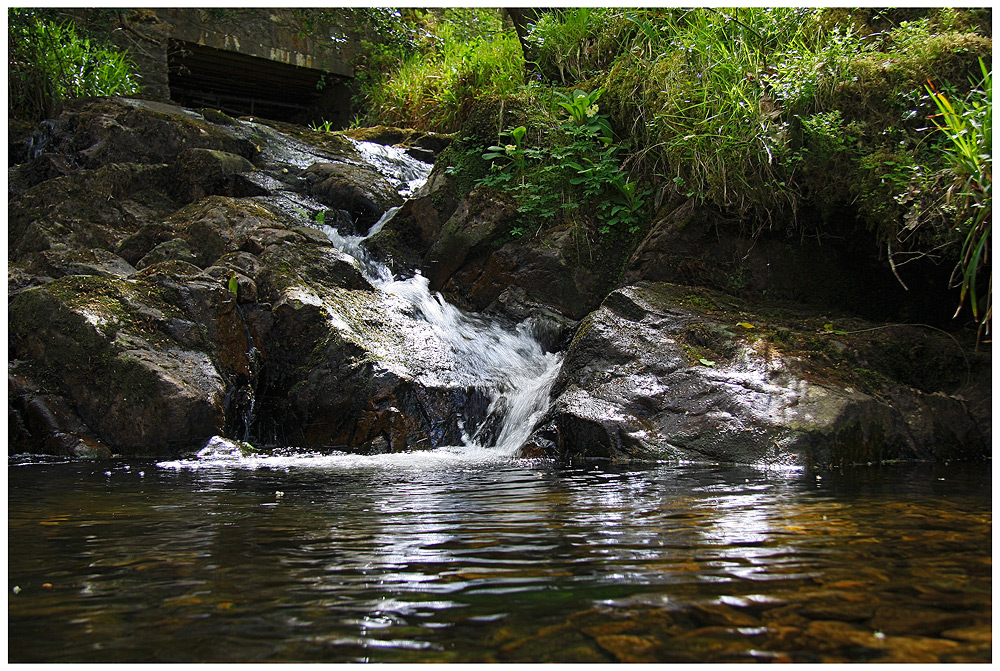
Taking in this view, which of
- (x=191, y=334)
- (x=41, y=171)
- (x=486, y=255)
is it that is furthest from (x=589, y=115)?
(x=41, y=171)

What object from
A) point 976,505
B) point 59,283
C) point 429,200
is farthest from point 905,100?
point 59,283

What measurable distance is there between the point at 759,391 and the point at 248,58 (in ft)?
40.1

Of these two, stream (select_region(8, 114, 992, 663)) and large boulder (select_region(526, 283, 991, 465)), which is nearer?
stream (select_region(8, 114, 992, 663))

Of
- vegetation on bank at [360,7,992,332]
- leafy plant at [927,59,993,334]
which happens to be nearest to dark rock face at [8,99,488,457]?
vegetation on bank at [360,7,992,332]

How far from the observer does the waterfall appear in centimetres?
523

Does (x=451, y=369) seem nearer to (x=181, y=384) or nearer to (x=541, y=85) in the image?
(x=181, y=384)

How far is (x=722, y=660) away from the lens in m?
1.12

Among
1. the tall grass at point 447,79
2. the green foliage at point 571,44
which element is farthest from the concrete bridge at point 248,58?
the green foliage at point 571,44

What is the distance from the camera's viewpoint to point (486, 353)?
20.6 feet

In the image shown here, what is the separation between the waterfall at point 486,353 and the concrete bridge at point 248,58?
6.46 metres

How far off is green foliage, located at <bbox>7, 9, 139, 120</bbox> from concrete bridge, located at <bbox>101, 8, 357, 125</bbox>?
1367 millimetres

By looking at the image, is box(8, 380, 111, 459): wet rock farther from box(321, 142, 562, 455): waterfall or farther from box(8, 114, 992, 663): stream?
box(321, 142, 562, 455): waterfall

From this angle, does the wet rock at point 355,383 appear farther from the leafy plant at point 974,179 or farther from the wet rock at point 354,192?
the leafy plant at point 974,179

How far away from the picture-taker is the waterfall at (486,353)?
523 cm
